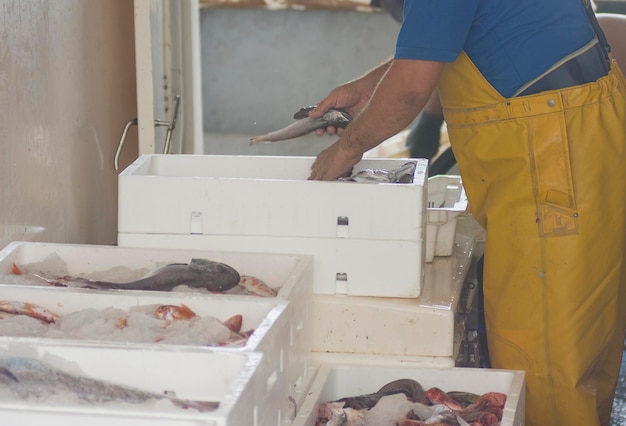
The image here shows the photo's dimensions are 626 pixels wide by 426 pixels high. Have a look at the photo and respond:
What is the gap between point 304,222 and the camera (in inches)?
103

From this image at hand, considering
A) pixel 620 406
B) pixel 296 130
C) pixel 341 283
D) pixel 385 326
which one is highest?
pixel 296 130

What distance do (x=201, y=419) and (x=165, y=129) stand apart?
2.64m

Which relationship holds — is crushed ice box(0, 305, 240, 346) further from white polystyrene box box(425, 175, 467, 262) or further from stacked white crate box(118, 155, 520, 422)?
white polystyrene box box(425, 175, 467, 262)

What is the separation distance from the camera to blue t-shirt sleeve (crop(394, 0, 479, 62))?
2551 mm

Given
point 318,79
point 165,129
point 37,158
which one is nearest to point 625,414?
point 165,129

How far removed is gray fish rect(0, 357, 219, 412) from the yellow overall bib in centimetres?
139

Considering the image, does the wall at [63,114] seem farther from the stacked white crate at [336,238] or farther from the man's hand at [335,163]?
the man's hand at [335,163]

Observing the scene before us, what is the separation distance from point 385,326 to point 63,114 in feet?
4.37

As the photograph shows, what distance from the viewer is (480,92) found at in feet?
9.12

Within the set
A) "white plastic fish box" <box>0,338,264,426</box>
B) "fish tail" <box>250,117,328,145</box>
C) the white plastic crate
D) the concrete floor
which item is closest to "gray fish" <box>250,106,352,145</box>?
"fish tail" <box>250,117,328,145</box>

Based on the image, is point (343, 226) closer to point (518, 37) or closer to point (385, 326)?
point (385, 326)

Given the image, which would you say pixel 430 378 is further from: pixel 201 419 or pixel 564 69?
pixel 201 419

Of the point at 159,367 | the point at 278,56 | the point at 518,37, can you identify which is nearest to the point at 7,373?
the point at 159,367

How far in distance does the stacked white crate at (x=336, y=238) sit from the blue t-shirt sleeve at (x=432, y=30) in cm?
36
